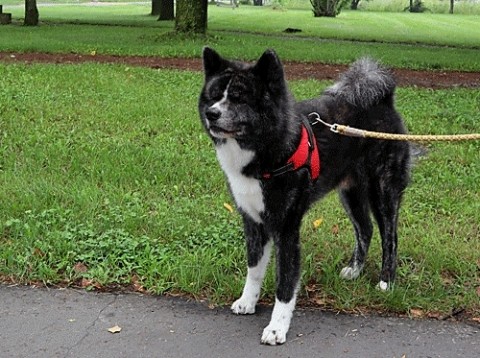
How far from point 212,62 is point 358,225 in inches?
68.1

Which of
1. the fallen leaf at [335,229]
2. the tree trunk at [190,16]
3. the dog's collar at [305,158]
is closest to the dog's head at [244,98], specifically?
the dog's collar at [305,158]

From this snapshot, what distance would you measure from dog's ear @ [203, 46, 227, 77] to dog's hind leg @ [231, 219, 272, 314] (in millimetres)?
984

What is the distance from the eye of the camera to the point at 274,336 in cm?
374

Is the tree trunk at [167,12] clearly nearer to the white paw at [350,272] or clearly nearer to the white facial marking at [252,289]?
the white paw at [350,272]

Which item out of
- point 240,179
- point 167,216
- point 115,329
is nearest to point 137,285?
point 115,329

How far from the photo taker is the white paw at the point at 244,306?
160 inches

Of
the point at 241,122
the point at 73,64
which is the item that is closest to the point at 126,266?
the point at 241,122

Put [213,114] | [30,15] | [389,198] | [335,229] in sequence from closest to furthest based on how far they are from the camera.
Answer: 1. [213,114]
2. [389,198]
3. [335,229]
4. [30,15]

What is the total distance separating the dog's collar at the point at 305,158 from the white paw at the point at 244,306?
0.88m

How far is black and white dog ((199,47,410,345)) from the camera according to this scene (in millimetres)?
3469

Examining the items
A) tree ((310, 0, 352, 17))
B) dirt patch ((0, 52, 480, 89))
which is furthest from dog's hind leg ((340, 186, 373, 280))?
tree ((310, 0, 352, 17))

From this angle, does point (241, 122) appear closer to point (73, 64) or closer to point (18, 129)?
point (18, 129)

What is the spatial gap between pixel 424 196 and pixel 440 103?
15.5 ft

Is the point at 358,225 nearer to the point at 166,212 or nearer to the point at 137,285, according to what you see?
the point at 137,285
